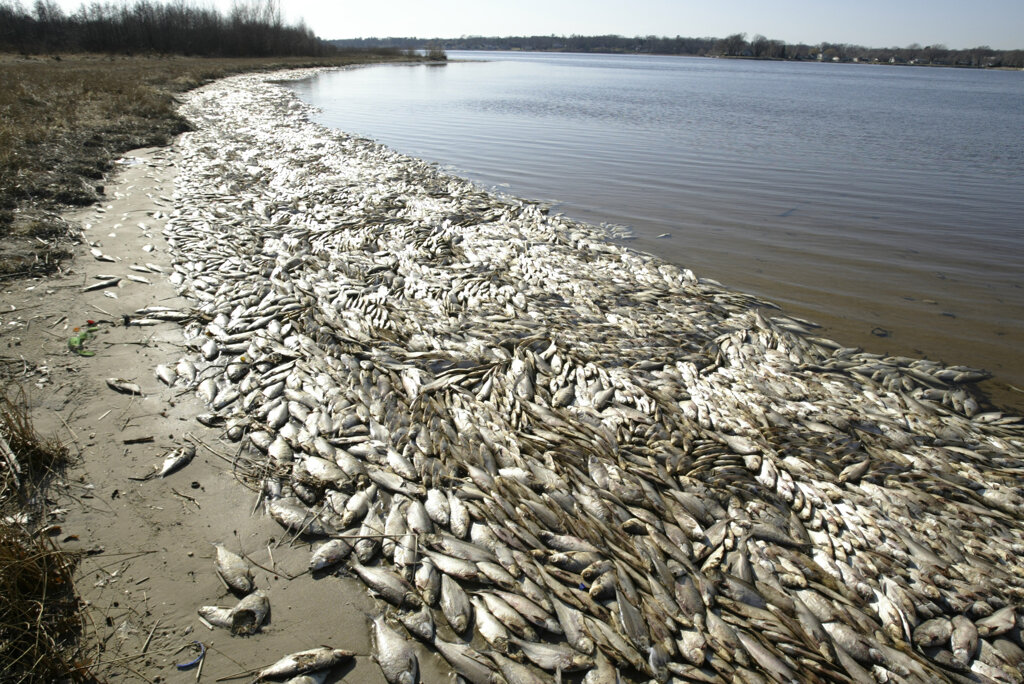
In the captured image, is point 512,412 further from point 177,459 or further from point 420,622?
point 177,459

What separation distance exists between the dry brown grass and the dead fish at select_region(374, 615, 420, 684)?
164cm

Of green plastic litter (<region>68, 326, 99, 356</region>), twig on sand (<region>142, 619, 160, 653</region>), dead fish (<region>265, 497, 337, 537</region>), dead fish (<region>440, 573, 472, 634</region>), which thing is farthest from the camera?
green plastic litter (<region>68, 326, 99, 356</region>)

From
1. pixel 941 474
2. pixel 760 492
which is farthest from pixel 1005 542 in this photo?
pixel 760 492

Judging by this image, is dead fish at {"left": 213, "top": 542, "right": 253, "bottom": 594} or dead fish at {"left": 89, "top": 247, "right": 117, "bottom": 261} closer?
dead fish at {"left": 213, "top": 542, "right": 253, "bottom": 594}

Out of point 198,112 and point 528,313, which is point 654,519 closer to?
point 528,313

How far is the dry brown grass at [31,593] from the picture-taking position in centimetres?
298

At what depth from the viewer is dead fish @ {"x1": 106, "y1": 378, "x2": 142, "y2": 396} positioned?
5.71 metres

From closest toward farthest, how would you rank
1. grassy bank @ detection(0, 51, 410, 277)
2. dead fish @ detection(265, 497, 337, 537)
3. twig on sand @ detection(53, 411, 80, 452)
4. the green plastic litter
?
dead fish @ detection(265, 497, 337, 537), twig on sand @ detection(53, 411, 80, 452), the green plastic litter, grassy bank @ detection(0, 51, 410, 277)

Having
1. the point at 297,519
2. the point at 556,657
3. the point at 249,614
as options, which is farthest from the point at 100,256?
the point at 556,657

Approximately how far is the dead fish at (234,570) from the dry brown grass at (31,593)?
80 cm

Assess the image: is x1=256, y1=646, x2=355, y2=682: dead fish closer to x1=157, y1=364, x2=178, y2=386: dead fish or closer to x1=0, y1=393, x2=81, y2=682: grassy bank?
x1=0, y1=393, x2=81, y2=682: grassy bank

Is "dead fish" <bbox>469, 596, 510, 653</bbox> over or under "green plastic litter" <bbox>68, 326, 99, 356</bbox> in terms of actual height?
under

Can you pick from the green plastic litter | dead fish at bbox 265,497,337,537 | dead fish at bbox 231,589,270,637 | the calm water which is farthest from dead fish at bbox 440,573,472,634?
the calm water

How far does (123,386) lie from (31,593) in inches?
112
